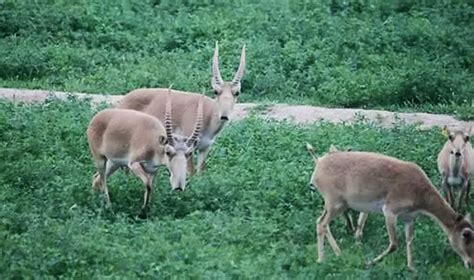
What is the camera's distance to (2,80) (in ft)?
60.6

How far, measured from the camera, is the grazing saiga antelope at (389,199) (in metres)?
10.6

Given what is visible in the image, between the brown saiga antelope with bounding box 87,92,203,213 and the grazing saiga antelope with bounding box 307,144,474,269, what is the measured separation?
72.3 inches

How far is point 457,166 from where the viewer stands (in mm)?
12336

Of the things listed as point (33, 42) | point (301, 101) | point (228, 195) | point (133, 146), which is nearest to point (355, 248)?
point (228, 195)

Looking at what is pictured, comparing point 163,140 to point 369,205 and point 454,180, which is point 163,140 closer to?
point 369,205

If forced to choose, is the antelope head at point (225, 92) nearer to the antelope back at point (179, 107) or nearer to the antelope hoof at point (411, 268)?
the antelope back at point (179, 107)

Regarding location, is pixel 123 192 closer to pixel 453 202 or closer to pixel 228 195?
pixel 228 195

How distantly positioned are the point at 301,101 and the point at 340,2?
4.84 meters

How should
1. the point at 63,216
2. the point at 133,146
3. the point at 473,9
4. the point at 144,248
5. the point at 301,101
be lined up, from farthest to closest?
the point at 473,9 → the point at 301,101 → the point at 133,146 → the point at 63,216 → the point at 144,248

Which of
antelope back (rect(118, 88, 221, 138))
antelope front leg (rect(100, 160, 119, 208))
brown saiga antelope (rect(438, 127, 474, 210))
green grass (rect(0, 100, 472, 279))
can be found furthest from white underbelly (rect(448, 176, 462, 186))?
antelope front leg (rect(100, 160, 119, 208))

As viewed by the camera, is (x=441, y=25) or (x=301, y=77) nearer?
(x=301, y=77)

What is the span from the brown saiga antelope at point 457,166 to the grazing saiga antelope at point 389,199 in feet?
5.29

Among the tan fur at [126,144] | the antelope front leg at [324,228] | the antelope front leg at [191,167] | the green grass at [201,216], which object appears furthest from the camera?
the antelope front leg at [191,167]

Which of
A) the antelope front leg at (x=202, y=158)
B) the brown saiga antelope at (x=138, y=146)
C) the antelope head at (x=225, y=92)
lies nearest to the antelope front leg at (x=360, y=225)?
the brown saiga antelope at (x=138, y=146)
